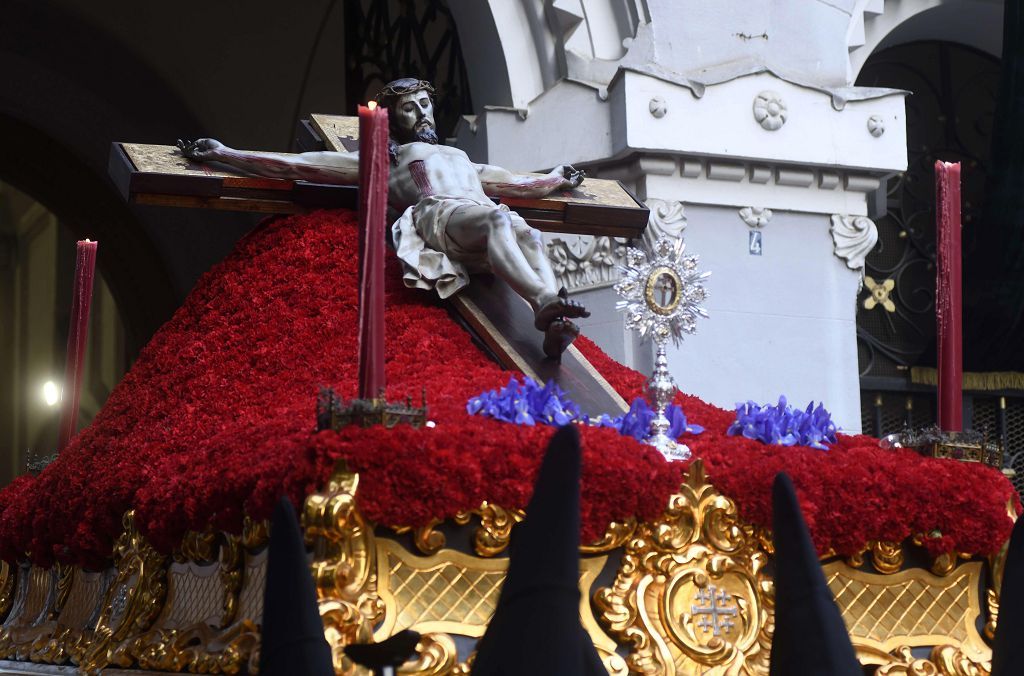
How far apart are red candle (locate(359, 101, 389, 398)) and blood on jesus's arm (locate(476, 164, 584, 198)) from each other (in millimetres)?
1267

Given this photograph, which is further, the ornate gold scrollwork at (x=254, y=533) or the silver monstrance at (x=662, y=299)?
the silver monstrance at (x=662, y=299)

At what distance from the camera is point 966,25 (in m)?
8.84

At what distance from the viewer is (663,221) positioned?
695 cm

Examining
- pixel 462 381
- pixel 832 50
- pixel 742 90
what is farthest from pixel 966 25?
pixel 462 381

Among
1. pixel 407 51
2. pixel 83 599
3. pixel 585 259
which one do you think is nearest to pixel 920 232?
pixel 585 259

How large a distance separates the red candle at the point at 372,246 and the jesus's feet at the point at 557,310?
603 mm

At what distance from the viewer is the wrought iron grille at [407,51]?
8.14 metres

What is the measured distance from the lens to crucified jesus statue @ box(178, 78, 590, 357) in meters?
4.42

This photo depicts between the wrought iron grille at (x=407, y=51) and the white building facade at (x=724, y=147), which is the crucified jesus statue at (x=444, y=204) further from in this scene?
the wrought iron grille at (x=407, y=51)

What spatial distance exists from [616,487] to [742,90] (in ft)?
12.3

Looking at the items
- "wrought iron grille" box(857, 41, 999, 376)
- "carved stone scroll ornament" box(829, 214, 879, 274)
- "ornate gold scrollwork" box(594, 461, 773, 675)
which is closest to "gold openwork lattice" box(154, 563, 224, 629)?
"ornate gold scrollwork" box(594, 461, 773, 675)

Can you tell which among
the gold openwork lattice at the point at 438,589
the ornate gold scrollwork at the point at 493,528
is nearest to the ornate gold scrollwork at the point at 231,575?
the gold openwork lattice at the point at 438,589

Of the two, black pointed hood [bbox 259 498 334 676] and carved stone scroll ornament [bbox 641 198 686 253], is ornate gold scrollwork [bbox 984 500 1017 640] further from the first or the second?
carved stone scroll ornament [bbox 641 198 686 253]

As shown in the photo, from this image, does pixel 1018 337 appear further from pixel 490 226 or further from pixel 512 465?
pixel 512 465
